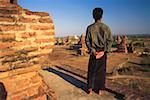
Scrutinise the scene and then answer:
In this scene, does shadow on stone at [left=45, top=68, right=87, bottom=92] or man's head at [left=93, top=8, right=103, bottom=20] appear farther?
shadow on stone at [left=45, top=68, right=87, bottom=92]

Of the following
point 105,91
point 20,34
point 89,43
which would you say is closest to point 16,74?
point 20,34

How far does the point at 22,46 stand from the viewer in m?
3.61

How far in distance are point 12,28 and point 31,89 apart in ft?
4.38

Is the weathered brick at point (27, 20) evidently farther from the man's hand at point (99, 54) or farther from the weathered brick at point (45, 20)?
the man's hand at point (99, 54)

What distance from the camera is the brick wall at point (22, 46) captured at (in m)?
3.40

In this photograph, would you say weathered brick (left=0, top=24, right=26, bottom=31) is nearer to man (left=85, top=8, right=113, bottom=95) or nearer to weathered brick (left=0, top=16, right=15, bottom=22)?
weathered brick (left=0, top=16, right=15, bottom=22)

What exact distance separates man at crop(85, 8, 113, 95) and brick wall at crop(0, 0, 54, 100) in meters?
1.26

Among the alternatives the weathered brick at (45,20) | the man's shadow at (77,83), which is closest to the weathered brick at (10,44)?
the weathered brick at (45,20)

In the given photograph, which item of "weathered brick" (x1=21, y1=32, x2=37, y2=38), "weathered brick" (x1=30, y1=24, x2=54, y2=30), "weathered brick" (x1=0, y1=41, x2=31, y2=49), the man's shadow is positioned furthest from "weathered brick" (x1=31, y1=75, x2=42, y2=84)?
the man's shadow

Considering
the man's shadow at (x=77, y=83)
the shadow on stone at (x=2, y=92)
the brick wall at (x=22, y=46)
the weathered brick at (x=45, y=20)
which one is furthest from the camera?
the man's shadow at (x=77, y=83)

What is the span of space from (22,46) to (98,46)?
78.9 inches

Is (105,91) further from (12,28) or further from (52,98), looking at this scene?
(12,28)

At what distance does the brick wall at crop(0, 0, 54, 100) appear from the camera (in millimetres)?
3400

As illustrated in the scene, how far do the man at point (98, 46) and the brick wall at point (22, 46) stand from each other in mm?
1256
